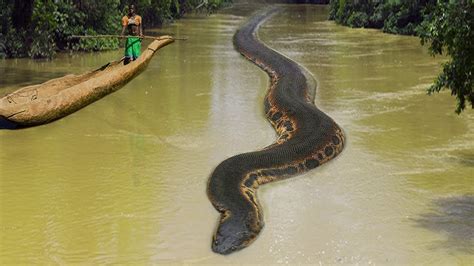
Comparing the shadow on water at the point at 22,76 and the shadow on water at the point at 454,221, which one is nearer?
the shadow on water at the point at 454,221

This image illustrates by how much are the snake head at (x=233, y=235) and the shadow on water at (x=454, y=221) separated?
2.22 metres

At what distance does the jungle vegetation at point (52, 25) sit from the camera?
2295cm

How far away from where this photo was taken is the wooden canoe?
41.6 feet

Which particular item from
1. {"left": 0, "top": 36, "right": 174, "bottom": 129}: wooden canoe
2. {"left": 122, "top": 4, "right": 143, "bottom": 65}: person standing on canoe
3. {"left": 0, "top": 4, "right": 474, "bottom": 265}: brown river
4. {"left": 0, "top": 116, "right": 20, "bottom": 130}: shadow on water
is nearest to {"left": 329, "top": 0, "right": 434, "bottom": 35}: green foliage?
{"left": 0, "top": 4, "right": 474, "bottom": 265}: brown river

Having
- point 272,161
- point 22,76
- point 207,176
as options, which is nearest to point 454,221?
point 272,161

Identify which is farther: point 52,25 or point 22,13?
point 52,25

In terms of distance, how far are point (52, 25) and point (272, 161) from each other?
15825mm

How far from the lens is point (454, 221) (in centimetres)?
833

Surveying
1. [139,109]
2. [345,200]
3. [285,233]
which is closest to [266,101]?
[139,109]

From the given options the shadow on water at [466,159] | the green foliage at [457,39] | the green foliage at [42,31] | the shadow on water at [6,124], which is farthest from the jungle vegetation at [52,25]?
the green foliage at [457,39]

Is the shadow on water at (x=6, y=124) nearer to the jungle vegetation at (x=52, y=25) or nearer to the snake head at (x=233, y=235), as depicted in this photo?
the snake head at (x=233, y=235)

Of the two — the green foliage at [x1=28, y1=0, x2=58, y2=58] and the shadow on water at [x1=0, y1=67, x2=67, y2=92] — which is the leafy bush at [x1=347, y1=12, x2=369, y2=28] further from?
the shadow on water at [x1=0, y1=67, x2=67, y2=92]

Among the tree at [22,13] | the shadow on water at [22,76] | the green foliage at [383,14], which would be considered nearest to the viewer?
the shadow on water at [22,76]

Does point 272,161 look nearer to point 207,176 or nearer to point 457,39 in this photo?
point 207,176
